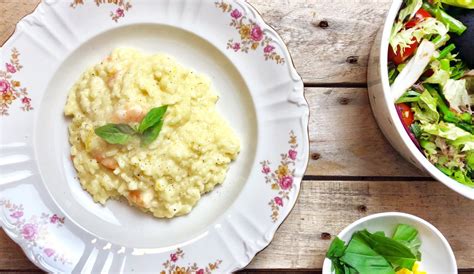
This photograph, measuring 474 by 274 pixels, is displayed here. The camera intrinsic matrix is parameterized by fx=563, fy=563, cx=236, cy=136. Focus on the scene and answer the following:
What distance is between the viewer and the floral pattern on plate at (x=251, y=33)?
1882mm

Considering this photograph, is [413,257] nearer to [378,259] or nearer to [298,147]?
[378,259]

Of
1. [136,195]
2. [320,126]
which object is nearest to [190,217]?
[136,195]

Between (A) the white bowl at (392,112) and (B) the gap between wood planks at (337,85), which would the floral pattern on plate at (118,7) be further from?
(A) the white bowl at (392,112)

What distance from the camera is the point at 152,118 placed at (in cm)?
177

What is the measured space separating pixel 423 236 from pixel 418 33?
71 cm

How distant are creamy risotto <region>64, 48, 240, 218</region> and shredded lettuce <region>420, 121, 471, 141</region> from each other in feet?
2.09

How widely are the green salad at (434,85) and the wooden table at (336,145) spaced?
20 centimetres

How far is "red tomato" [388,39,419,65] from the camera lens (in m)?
1.83

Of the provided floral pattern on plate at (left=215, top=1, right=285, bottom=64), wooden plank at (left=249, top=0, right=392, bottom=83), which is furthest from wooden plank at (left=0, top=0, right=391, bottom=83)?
floral pattern on plate at (left=215, top=1, right=285, bottom=64)

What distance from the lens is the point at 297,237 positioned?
202cm

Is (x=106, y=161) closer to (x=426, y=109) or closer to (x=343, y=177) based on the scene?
(x=343, y=177)

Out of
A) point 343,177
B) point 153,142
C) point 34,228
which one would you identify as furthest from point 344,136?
point 34,228

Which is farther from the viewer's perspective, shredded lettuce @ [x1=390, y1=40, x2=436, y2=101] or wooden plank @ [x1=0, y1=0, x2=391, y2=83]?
wooden plank @ [x1=0, y1=0, x2=391, y2=83]

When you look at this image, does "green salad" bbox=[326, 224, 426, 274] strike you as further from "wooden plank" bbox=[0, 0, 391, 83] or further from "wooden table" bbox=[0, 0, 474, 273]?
"wooden plank" bbox=[0, 0, 391, 83]
